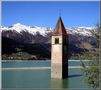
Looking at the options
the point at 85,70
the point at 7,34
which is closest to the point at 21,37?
the point at 7,34

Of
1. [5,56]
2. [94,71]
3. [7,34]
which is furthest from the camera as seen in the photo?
[7,34]

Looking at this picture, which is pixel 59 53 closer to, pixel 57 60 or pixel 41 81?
pixel 57 60

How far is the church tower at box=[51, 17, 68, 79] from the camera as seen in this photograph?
17781mm

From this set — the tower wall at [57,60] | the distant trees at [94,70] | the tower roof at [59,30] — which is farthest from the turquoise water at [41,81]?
the tower roof at [59,30]

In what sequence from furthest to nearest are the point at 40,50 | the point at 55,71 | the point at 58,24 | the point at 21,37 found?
the point at 21,37
the point at 40,50
the point at 58,24
the point at 55,71

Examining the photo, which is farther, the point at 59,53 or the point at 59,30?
the point at 59,30

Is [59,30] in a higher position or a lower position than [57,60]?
higher

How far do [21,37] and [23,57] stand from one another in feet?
26.1

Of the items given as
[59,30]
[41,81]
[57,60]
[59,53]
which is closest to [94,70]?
[41,81]

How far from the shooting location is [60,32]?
18531 mm

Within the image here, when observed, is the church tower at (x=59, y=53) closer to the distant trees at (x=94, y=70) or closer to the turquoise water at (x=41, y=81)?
the turquoise water at (x=41, y=81)

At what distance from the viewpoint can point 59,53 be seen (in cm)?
1808

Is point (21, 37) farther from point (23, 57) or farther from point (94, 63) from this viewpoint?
point (94, 63)

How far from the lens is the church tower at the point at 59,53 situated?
58.3ft
